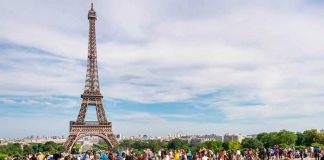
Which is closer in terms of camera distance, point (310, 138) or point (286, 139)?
point (310, 138)

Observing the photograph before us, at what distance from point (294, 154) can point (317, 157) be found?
4.52 meters

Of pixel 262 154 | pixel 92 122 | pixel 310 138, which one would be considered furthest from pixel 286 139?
pixel 262 154

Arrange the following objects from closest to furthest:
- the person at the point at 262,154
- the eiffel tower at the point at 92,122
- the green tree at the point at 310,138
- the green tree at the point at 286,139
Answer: the person at the point at 262,154 < the eiffel tower at the point at 92,122 < the green tree at the point at 310,138 < the green tree at the point at 286,139

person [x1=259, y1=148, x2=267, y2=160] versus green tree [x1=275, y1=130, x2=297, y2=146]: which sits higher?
green tree [x1=275, y1=130, x2=297, y2=146]

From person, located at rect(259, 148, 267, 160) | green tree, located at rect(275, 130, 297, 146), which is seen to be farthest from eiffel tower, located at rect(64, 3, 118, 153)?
person, located at rect(259, 148, 267, 160)

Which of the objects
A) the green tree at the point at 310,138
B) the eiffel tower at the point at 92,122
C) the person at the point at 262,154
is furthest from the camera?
the green tree at the point at 310,138

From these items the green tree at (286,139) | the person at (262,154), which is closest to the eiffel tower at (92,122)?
the green tree at (286,139)

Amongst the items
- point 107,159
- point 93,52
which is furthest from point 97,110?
point 107,159

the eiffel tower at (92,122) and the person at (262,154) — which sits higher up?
the eiffel tower at (92,122)

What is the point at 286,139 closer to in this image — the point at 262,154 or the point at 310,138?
the point at 310,138

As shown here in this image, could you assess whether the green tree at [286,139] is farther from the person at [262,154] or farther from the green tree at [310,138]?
the person at [262,154]

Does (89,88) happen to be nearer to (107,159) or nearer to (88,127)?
(88,127)

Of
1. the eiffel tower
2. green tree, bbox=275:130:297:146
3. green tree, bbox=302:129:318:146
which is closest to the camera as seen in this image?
the eiffel tower

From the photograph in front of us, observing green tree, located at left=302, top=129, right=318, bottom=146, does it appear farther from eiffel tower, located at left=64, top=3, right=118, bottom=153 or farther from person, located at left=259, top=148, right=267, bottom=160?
person, located at left=259, top=148, right=267, bottom=160
